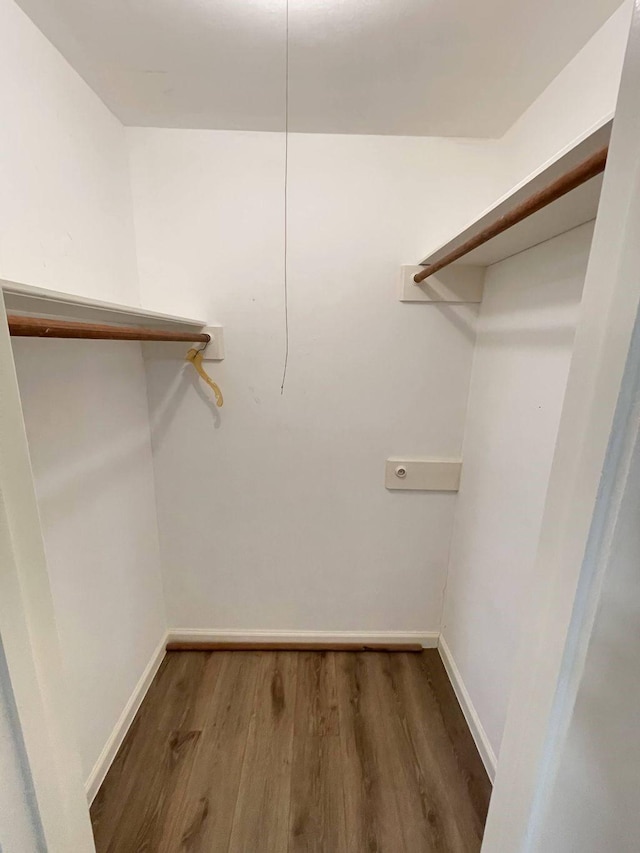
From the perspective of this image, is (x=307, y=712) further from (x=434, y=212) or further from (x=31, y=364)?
(x=434, y=212)

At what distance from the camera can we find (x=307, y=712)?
1518 mm

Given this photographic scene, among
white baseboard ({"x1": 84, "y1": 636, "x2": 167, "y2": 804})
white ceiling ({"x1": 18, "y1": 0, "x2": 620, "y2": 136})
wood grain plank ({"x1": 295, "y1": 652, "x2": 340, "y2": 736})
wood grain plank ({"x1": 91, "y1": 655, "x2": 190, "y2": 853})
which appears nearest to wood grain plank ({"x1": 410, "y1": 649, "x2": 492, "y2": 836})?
wood grain plank ({"x1": 295, "y1": 652, "x2": 340, "y2": 736})

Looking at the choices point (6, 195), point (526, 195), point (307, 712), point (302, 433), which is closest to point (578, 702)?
point (526, 195)

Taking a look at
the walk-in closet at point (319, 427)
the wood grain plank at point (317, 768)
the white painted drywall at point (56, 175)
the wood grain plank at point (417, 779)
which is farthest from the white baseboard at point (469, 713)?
the white painted drywall at point (56, 175)

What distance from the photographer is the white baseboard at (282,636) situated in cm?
184

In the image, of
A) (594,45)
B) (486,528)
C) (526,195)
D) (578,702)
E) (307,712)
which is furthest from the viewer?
(307,712)

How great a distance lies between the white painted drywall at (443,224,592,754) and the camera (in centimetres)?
102

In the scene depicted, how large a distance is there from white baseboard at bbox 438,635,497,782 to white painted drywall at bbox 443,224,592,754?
1.2 inches

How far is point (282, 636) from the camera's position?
184 cm

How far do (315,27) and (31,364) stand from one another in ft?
3.78

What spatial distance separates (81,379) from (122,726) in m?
1.35

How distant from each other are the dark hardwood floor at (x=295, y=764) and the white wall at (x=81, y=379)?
0.74 ft

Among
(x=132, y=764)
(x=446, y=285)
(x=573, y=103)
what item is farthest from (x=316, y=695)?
(x=573, y=103)

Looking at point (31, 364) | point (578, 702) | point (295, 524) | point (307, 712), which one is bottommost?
point (307, 712)
